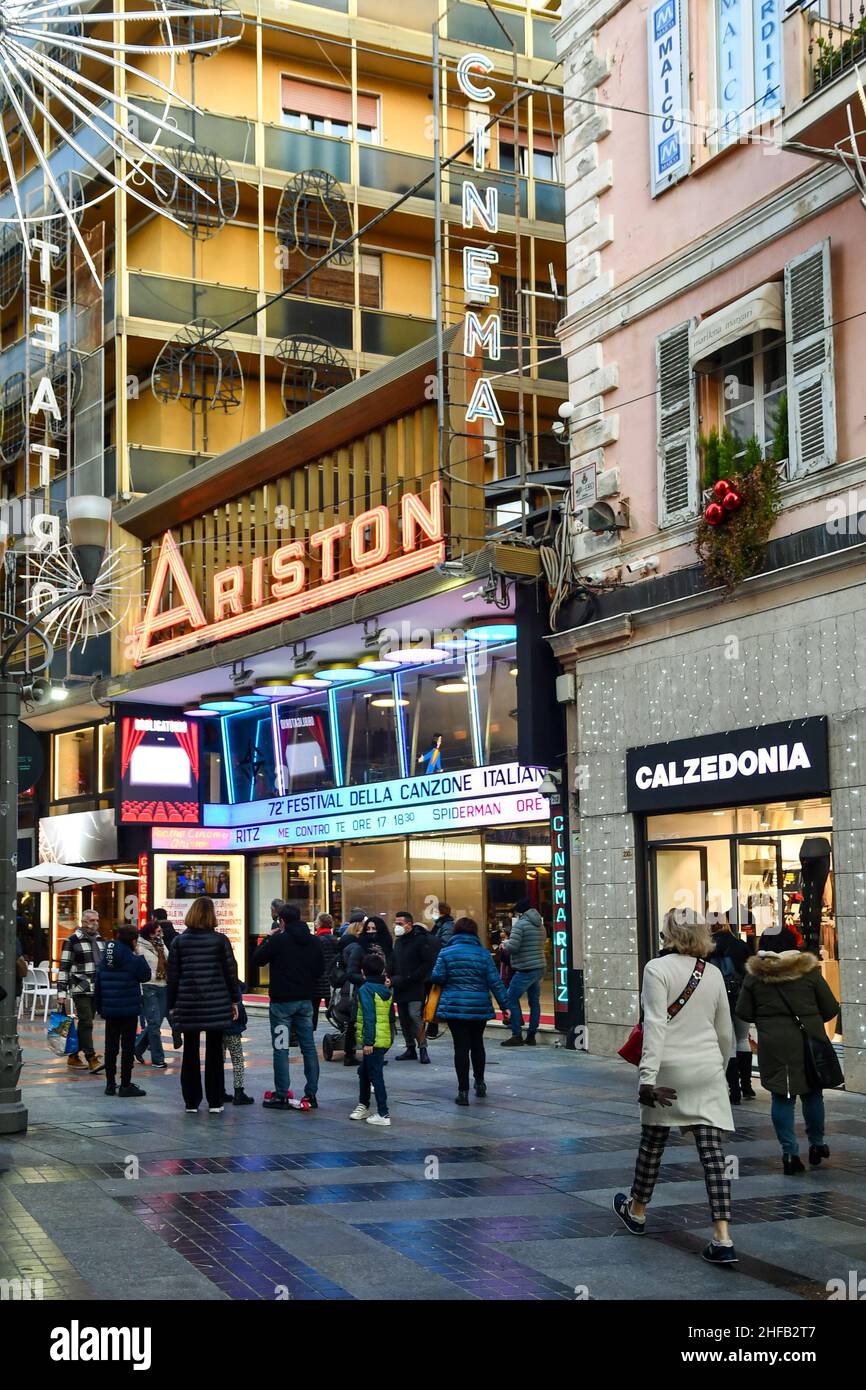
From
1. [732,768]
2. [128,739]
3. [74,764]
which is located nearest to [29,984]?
[128,739]

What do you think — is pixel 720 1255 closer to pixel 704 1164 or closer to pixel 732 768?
pixel 704 1164

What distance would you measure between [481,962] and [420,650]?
9.20m

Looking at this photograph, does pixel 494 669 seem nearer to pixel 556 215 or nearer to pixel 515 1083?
pixel 515 1083

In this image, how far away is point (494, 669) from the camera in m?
22.8

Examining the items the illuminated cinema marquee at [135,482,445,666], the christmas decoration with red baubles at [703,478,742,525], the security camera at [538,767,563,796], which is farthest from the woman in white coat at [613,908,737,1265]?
the illuminated cinema marquee at [135,482,445,666]

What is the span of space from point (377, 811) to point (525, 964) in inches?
257

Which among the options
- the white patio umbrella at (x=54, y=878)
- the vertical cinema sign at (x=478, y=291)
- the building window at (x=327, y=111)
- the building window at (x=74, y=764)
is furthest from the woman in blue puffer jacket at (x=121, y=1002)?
the building window at (x=327, y=111)

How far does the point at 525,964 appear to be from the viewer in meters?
19.3

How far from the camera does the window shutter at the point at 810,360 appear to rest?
48.3 ft

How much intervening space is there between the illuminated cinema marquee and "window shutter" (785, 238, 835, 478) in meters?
6.41

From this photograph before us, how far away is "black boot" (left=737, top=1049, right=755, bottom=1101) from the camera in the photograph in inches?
554

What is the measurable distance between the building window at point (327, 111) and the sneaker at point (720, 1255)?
27.7 metres
